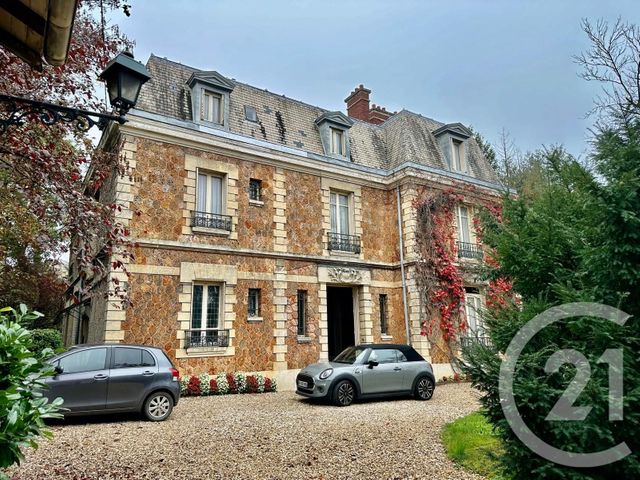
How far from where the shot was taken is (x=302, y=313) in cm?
1398

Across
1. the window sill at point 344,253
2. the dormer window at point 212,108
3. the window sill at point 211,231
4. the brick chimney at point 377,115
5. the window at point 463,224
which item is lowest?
the window sill at point 344,253

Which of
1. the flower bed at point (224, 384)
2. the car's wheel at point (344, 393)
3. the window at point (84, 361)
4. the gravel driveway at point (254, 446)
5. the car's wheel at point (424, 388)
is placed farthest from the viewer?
the flower bed at point (224, 384)

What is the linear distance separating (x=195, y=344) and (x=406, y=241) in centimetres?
805

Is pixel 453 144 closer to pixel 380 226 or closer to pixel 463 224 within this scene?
pixel 463 224

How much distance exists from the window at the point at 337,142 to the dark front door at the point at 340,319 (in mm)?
5120

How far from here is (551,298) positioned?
457cm

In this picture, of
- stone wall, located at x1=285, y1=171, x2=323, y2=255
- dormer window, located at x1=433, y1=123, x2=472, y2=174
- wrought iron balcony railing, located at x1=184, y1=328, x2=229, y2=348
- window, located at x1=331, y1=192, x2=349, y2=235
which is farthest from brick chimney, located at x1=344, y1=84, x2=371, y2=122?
wrought iron balcony railing, located at x1=184, y1=328, x2=229, y2=348

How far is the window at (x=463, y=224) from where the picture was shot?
17.1 m

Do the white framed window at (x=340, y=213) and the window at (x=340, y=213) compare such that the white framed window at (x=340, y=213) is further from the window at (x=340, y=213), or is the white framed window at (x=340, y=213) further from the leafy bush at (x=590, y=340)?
the leafy bush at (x=590, y=340)

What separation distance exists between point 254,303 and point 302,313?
1.69 metres

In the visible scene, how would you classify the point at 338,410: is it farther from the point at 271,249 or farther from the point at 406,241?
the point at 406,241

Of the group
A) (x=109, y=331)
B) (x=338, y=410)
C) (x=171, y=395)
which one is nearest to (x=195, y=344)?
(x=109, y=331)

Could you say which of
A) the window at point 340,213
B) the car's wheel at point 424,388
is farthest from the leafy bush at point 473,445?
the window at point 340,213

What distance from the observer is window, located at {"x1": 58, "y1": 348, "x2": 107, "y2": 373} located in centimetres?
772
